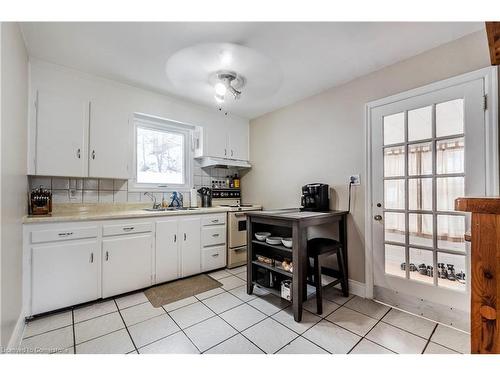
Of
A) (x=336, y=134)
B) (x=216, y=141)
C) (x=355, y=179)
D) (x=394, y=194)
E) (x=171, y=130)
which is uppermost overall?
(x=171, y=130)

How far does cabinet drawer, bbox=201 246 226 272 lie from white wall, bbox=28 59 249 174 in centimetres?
167

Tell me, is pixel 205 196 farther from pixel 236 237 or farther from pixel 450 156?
pixel 450 156

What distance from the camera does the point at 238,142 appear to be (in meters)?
3.66

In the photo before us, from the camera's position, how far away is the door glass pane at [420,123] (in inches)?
75.5

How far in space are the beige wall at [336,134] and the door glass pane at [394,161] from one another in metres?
0.22

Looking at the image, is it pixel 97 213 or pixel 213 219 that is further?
pixel 213 219

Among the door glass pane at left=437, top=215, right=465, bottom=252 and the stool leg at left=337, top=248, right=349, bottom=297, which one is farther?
the stool leg at left=337, top=248, right=349, bottom=297

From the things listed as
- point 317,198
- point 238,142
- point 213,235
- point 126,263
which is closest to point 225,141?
point 238,142

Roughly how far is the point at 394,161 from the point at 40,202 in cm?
339

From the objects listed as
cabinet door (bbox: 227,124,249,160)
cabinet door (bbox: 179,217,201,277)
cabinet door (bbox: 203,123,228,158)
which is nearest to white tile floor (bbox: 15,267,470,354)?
cabinet door (bbox: 179,217,201,277)

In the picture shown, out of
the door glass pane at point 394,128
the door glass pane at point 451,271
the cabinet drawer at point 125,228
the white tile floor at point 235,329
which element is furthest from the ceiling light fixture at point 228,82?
the door glass pane at point 451,271

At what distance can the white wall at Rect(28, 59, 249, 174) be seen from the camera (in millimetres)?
2043

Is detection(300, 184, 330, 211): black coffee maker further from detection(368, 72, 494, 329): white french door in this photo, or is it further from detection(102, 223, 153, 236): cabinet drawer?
detection(102, 223, 153, 236): cabinet drawer
